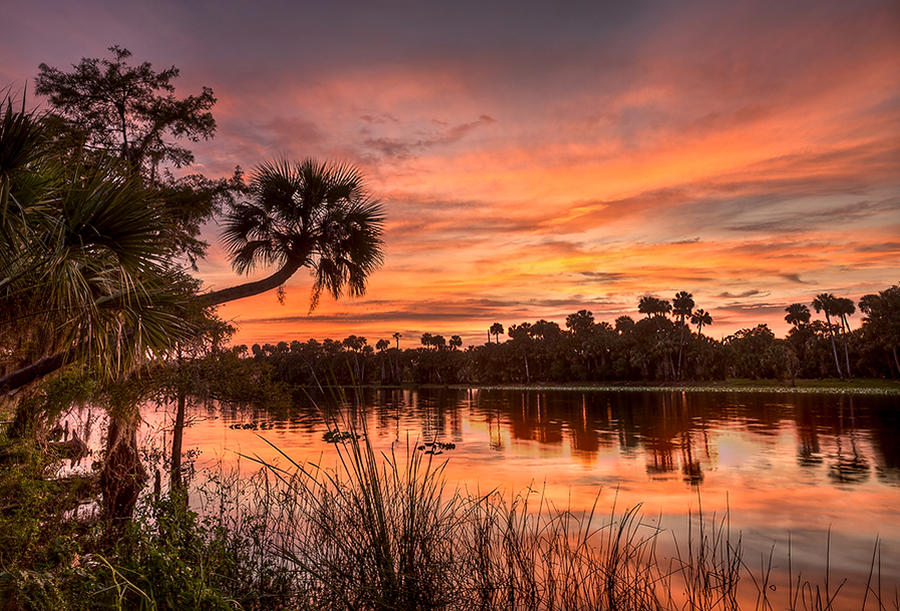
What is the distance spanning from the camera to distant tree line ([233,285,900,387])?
2963 inches

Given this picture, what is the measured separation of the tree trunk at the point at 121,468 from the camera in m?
13.2

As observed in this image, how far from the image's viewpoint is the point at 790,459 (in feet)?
78.1

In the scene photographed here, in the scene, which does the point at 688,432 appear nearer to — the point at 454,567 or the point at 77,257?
the point at 454,567

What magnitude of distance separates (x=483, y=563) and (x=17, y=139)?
8.36 m

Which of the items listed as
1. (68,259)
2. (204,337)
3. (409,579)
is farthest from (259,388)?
(409,579)

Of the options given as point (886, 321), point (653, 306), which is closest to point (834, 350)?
point (886, 321)

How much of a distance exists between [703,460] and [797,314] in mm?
86728

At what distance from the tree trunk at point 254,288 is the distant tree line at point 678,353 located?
1809 inches

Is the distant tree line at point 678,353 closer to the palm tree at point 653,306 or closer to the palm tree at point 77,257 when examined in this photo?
the palm tree at point 653,306

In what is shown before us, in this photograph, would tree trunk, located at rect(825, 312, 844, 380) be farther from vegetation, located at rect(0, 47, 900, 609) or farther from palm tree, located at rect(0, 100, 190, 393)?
palm tree, located at rect(0, 100, 190, 393)

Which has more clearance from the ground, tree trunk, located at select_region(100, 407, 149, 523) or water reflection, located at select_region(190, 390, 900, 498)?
tree trunk, located at select_region(100, 407, 149, 523)

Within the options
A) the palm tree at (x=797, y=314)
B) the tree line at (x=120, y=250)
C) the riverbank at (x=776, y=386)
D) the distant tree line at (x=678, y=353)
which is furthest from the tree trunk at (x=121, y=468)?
the palm tree at (x=797, y=314)

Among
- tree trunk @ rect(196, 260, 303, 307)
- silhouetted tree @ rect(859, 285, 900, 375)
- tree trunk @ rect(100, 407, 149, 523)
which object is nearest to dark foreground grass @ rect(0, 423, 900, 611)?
tree trunk @ rect(100, 407, 149, 523)

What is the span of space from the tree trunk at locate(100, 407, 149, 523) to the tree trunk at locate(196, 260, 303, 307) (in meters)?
3.26
